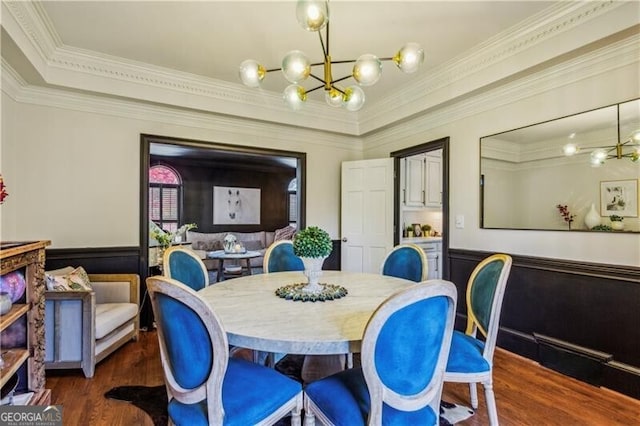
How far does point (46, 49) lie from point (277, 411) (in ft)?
10.5

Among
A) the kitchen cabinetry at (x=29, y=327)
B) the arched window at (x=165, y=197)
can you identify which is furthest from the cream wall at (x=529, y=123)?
the arched window at (x=165, y=197)

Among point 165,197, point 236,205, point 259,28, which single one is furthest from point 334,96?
point 165,197

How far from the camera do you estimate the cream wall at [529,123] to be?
219cm

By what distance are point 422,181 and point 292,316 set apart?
356 centimetres

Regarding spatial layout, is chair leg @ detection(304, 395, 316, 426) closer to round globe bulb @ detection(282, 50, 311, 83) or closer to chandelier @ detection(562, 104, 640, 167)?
round globe bulb @ detection(282, 50, 311, 83)

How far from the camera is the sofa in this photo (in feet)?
22.0

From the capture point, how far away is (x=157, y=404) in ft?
6.70

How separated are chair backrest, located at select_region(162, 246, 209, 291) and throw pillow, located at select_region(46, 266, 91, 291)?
41.4 inches

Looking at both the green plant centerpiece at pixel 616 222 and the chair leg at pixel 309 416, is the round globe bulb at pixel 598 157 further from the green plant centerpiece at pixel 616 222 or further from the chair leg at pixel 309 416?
the chair leg at pixel 309 416

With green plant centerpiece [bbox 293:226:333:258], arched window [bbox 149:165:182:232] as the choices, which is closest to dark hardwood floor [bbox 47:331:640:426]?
green plant centerpiece [bbox 293:226:333:258]

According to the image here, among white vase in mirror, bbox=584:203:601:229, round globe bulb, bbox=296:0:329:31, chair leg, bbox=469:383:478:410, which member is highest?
round globe bulb, bbox=296:0:329:31

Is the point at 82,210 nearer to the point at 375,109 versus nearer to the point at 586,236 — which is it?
the point at 375,109

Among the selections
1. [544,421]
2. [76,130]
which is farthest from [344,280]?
[76,130]

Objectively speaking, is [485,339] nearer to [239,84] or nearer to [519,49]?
[519,49]
